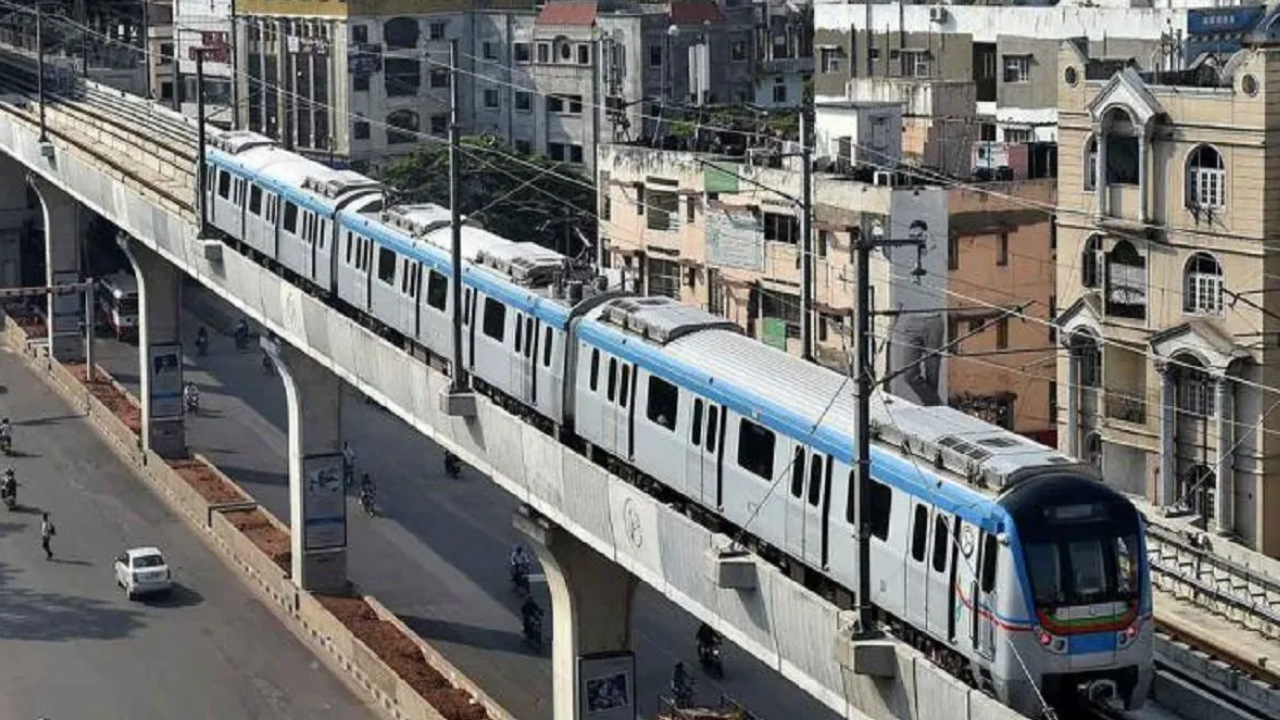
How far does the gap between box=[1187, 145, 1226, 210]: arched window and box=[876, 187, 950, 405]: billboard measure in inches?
330

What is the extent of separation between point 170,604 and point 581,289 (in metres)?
19.8

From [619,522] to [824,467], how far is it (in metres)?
5.13

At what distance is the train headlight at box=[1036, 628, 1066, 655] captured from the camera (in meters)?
24.2

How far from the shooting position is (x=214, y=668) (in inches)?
1912

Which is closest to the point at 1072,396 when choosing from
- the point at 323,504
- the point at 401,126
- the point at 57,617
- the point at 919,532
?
the point at 323,504

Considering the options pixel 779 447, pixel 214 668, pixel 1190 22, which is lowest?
pixel 214 668

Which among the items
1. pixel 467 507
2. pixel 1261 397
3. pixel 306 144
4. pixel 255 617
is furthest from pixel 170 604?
pixel 306 144

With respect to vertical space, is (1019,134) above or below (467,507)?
above

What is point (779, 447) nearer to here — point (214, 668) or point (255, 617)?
point (214, 668)

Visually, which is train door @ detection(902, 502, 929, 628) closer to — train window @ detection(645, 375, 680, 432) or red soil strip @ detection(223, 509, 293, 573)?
train window @ detection(645, 375, 680, 432)

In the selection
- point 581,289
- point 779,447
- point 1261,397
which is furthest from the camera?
point 1261,397

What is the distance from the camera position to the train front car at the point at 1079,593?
2417 cm

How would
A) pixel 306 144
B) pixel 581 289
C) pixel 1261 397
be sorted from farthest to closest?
pixel 306 144 < pixel 1261 397 < pixel 581 289

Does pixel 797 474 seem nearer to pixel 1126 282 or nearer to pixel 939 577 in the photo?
pixel 939 577
